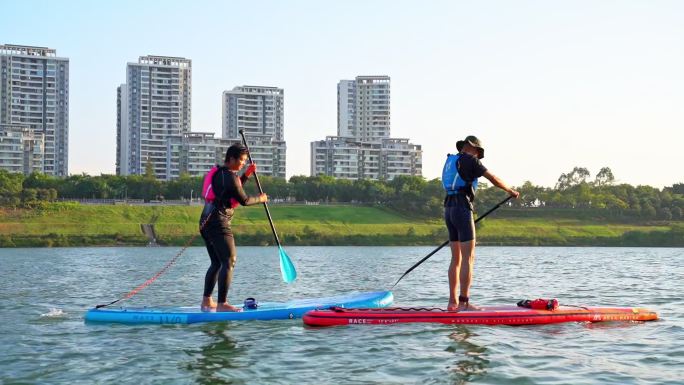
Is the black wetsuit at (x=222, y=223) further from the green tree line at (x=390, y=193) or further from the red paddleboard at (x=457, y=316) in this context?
the green tree line at (x=390, y=193)

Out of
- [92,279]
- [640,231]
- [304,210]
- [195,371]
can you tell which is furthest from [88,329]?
Answer: [304,210]

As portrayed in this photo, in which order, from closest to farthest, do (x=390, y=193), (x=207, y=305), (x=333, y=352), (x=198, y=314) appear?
1. (x=333, y=352)
2. (x=198, y=314)
3. (x=207, y=305)
4. (x=390, y=193)

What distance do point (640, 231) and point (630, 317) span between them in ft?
297

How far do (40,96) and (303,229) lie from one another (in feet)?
401

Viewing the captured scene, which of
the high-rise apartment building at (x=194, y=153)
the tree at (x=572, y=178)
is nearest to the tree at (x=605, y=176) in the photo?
the tree at (x=572, y=178)

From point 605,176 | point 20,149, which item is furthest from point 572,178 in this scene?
point 20,149

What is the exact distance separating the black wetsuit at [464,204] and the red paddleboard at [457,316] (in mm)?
1285

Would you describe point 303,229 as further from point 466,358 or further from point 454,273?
point 466,358

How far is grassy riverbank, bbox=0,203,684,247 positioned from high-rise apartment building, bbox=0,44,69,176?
9313 cm

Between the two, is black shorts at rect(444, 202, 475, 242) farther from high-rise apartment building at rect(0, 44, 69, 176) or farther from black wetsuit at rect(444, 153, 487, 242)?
high-rise apartment building at rect(0, 44, 69, 176)

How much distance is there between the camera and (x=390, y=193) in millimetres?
125375

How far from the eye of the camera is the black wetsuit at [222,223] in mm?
12883

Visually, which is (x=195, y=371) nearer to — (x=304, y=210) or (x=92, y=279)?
(x=92, y=279)

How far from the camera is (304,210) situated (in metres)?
116
